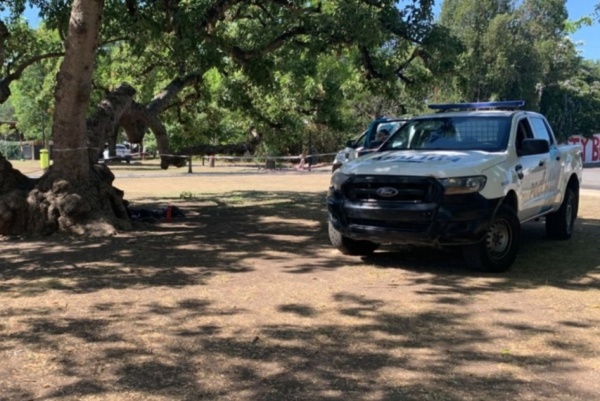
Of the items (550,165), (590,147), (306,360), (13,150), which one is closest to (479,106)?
(550,165)

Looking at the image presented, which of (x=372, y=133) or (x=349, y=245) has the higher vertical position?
(x=372, y=133)

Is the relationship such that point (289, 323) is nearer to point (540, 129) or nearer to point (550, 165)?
point (550, 165)

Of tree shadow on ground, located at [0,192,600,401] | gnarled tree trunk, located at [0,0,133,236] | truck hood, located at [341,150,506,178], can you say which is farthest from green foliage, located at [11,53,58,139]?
truck hood, located at [341,150,506,178]

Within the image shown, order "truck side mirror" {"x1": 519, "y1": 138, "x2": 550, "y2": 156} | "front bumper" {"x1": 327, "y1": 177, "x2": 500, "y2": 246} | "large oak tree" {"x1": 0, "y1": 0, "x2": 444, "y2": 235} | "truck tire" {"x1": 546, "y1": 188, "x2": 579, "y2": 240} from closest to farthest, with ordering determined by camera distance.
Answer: "front bumper" {"x1": 327, "y1": 177, "x2": 500, "y2": 246} < "truck side mirror" {"x1": 519, "y1": 138, "x2": 550, "y2": 156} < "truck tire" {"x1": 546, "y1": 188, "x2": 579, "y2": 240} < "large oak tree" {"x1": 0, "y1": 0, "x2": 444, "y2": 235}

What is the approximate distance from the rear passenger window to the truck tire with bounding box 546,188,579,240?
0.96m

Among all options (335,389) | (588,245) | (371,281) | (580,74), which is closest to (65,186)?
(371,281)

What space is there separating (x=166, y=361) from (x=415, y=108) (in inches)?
1598

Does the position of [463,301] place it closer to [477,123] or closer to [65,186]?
[477,123]

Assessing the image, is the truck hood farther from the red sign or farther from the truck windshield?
the red sign

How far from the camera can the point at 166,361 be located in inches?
170

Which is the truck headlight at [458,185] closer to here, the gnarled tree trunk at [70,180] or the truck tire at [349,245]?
the truck tire at [349,245]

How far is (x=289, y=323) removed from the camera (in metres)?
5.21

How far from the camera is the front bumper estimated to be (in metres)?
6.52

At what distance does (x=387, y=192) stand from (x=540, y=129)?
3.28 meters
